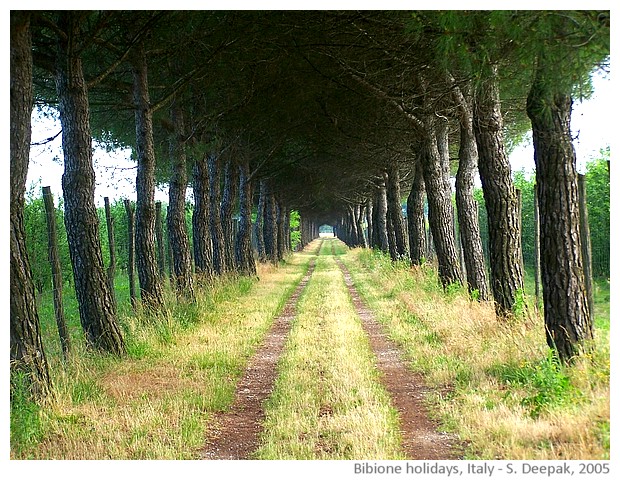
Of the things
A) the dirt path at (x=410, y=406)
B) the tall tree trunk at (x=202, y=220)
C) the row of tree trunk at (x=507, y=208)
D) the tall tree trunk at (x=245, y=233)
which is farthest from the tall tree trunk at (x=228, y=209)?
the dirt path at (x=410, y=406)

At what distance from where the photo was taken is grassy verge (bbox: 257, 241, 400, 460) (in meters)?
5.61

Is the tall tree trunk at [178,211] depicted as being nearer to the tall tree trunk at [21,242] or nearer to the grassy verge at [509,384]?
the grassy verge at [509,384]

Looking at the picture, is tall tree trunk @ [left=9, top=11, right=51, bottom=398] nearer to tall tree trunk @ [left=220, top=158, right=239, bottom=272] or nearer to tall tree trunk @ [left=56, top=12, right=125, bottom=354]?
tall tree trunk @ [left=56, top=12, right=125, bottom=354]

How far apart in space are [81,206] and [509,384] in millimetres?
6194

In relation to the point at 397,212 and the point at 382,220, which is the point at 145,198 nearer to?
the point at 397,212

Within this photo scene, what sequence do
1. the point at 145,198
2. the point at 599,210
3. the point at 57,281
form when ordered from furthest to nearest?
the point at 145,198 → the point at 599,210 → the point at 57,281

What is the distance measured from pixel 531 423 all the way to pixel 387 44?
6587mm

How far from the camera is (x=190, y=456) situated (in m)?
5.68

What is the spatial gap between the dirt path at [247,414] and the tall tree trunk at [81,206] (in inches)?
91.2

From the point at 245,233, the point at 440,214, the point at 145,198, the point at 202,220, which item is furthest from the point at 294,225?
the point at 145,198

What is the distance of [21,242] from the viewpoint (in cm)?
679

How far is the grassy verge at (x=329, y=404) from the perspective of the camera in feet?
18.4

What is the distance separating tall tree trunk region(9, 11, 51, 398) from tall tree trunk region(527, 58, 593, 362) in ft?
17.5

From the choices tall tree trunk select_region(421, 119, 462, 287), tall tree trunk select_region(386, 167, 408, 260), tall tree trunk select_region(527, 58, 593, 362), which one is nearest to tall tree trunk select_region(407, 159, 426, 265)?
tall tree trunk select_region(386, 167, 408, 260)
